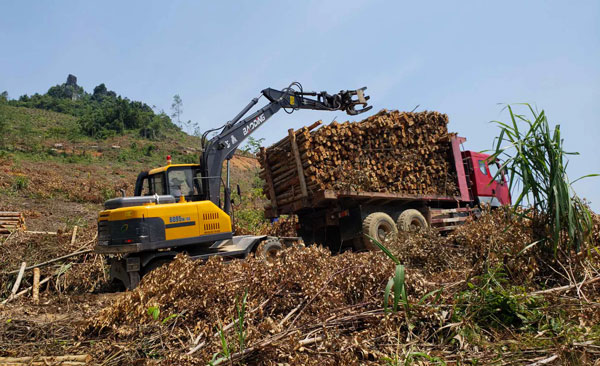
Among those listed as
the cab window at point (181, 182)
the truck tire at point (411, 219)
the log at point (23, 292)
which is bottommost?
the log at point (23, 292)

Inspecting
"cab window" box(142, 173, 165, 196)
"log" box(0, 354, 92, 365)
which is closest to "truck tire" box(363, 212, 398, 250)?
"cab window" box(142, 173, 165, 196)

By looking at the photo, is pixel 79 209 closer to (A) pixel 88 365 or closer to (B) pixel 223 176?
(B) pixel 223 176

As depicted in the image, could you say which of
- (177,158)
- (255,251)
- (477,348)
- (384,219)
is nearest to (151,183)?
(255,251)

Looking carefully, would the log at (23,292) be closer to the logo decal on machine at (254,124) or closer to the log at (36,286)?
the log at (36,286)

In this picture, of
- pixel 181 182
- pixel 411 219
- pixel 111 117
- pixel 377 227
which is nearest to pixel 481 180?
pixel 411 219

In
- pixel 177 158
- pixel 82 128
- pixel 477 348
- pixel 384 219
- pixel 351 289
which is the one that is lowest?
pixel 477 348

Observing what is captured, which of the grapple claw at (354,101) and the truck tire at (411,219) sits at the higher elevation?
the grapple claw at (354,101)

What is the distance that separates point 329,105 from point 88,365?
9259mm

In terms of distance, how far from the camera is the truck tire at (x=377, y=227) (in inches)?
351

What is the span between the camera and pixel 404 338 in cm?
337

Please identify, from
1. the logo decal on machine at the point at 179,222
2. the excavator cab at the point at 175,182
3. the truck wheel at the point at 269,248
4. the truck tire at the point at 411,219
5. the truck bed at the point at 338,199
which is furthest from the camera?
the truck tire at the point at 411,219

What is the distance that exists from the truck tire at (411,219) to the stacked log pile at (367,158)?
50cm

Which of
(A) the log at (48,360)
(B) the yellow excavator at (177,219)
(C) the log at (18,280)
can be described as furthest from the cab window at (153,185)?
(A) the log at (48,360)

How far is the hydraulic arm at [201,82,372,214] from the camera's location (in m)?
8.30
